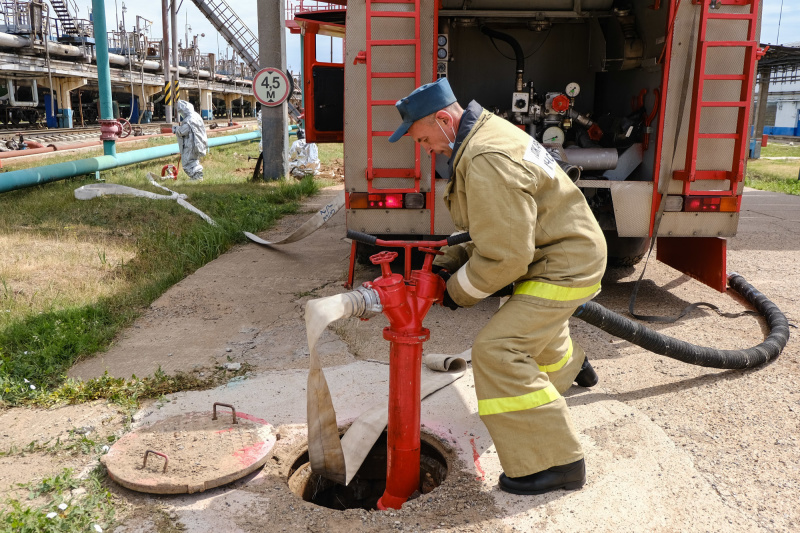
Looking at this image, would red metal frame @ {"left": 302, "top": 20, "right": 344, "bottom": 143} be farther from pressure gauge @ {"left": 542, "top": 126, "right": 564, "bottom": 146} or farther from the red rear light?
pressure gauge @ {"left": 542, "top": 126, "right": 564, "bottom": 146}

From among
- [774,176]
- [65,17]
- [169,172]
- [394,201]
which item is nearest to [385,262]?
[394,201]

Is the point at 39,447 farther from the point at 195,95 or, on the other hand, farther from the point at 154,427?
the point at 195,95

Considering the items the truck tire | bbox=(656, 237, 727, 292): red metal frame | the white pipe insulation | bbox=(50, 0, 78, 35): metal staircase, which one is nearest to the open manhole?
bbox=(656, 237, 727, 292): red metal frame

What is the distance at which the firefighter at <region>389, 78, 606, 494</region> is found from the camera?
8.53ft

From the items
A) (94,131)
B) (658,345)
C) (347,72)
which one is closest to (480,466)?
(658,345)

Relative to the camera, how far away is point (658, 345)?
3752 mm

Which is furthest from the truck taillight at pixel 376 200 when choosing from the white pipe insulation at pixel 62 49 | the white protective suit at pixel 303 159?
the white pipe insulation at pixel 62 49

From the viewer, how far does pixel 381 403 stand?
141 inches

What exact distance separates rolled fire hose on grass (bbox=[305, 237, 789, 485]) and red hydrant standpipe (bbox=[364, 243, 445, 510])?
3.6 inches

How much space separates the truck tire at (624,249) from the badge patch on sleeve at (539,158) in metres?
3.82

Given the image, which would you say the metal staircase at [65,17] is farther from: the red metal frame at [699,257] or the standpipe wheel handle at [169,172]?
the red metal frame at [699,257]

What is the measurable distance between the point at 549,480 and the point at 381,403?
1.12 meters

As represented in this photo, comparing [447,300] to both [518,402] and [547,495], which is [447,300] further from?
[547,495]

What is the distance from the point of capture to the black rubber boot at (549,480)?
2713 mm
